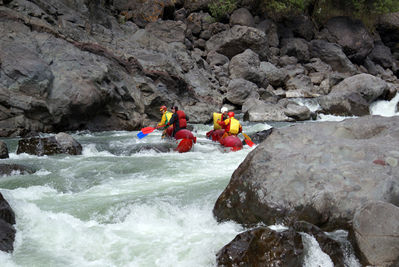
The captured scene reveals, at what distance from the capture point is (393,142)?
3.91 meters

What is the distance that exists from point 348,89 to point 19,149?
12476mm

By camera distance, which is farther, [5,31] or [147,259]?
[5,31]

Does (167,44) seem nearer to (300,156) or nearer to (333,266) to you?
(300,156)

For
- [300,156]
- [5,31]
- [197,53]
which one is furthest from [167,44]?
[300,156]

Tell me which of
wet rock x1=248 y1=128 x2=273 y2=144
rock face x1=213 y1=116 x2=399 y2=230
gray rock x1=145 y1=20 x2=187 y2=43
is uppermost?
gray rock x1=145 y1=20 x2=187 y2=43

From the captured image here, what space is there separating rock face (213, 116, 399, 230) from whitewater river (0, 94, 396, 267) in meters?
0.22

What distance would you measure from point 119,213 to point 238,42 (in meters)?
17.3

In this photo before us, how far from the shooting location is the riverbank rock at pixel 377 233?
2.84 metres

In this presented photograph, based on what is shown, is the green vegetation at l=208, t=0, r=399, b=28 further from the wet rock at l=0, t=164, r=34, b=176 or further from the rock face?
the rock face

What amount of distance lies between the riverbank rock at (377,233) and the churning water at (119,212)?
0.99 feet

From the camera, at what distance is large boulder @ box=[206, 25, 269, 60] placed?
20.3 meters

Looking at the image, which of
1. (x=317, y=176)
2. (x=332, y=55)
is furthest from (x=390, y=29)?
(x=317, y=176)

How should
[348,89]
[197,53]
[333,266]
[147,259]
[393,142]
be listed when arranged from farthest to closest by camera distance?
[197,53]
[348,89]
[393,142]
[147,259]
[333,266]

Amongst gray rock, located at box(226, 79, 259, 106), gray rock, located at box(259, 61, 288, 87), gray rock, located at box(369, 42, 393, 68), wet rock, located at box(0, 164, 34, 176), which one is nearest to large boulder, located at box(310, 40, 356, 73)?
gray rock, located at box(259, 61, 288, 87)
